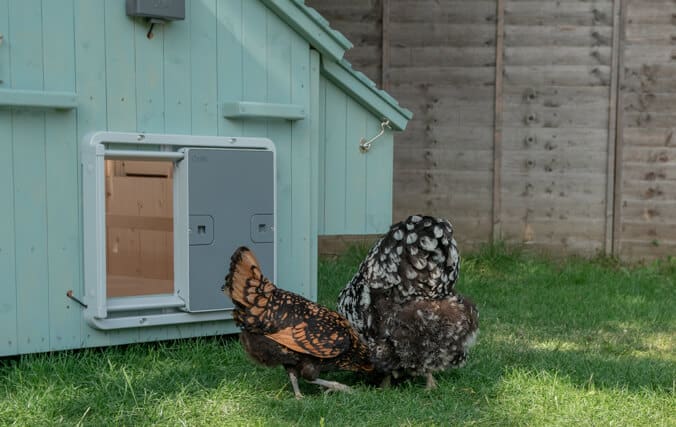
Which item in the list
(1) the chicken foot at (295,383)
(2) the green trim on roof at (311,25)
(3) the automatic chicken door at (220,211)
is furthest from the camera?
(2) the green trim on roof at (311,25)

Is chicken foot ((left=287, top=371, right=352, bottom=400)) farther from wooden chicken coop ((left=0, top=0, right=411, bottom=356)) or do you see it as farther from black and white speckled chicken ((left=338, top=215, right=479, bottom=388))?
wooden chicken coop ((left=0, top=0, right=411, bottom=356))

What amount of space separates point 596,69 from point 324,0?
3.04 metres

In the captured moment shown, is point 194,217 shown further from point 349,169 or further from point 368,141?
point 368,141

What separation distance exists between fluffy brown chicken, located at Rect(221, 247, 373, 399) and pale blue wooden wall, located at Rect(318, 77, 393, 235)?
5.22ft

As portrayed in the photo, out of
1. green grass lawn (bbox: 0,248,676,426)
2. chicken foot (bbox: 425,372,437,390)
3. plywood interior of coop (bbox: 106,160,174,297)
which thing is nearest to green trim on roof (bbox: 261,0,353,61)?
plywood interior of coop (bbox: 106,160,174,297)

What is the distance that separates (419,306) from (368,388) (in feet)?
1.86

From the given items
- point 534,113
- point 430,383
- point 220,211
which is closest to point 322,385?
point 430,383

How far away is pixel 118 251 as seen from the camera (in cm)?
741

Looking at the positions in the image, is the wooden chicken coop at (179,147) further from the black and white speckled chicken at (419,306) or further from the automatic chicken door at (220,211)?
the black and white speckled chicken at (419,306)

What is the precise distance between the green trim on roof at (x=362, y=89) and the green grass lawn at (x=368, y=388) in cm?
176

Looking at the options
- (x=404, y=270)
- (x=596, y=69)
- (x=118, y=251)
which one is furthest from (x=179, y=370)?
(x=596, y=69)

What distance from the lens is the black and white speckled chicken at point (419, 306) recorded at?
4.67 m

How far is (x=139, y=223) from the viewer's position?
7.15m

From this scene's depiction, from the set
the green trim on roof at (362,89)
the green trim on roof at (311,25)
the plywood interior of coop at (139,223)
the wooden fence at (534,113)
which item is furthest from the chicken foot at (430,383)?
the wooden fence at (534,113)
